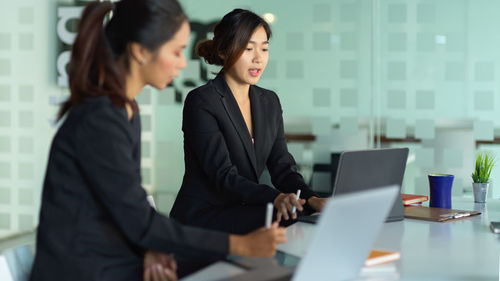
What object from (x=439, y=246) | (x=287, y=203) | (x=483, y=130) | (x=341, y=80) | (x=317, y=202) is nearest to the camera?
(x=439, y=246)

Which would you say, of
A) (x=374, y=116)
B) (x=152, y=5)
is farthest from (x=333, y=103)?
(x=152, y=5)

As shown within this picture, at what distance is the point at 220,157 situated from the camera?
104 inches

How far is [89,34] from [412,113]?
3.22 m

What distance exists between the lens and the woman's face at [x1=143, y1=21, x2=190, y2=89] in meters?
1.71

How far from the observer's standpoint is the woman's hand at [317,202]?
92.8 inches

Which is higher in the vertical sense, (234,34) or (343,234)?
(234,34)

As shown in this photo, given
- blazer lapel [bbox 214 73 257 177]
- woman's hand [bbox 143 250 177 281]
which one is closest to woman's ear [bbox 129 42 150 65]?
woman's hand [bbox 143 250 177 281]

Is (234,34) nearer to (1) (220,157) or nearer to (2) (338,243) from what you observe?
(1) (220,157)

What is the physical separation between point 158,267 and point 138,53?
1.87 ft

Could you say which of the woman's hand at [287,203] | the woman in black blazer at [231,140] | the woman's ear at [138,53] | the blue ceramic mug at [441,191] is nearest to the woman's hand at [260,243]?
the woman's ear at [138,53]

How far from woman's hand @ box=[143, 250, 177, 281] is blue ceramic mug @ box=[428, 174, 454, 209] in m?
1.31

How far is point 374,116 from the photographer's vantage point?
451cm

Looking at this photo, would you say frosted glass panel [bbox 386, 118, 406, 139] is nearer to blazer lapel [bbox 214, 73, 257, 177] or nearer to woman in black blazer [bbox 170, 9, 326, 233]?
woman in black blazer [bbox 170, 9, 326, 233]

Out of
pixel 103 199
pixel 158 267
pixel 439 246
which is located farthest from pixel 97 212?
pixel 439 246
